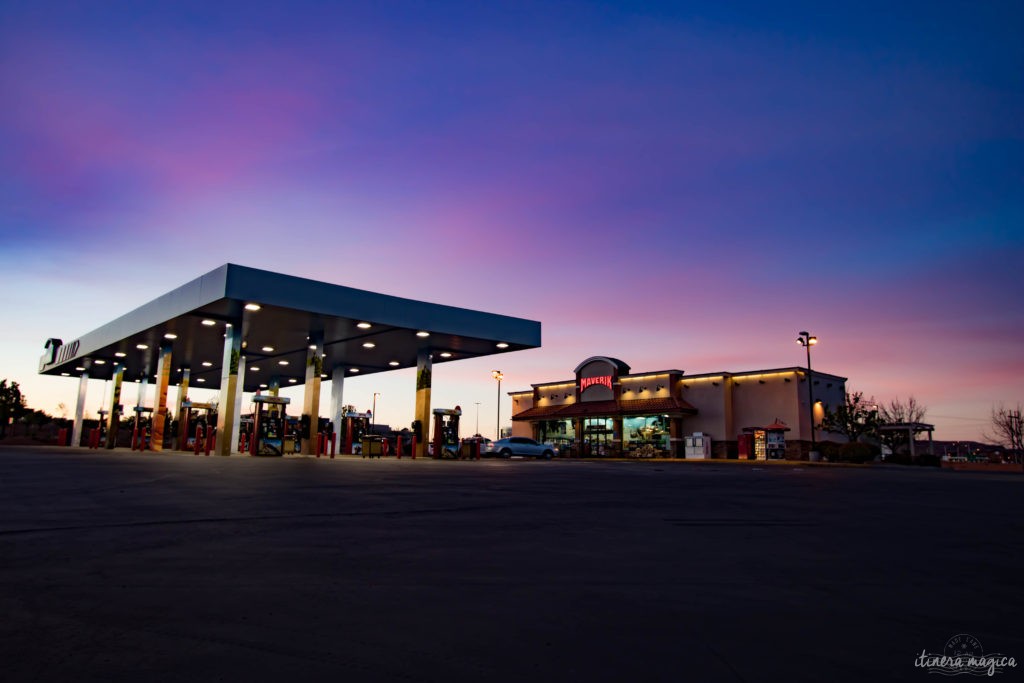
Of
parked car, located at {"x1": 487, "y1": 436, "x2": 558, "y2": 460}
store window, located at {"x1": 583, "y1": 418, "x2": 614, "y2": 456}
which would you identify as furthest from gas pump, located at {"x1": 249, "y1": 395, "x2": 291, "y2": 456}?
store window, located at {"x1": 583, "y1": 418, "x2": 614, "y2": 456}

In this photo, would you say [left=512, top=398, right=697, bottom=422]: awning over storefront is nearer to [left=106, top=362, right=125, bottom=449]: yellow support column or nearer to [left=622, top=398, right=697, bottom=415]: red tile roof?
[left=622, top=398, right=697, bottom=415]: red tile roof

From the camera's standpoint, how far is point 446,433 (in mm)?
35906

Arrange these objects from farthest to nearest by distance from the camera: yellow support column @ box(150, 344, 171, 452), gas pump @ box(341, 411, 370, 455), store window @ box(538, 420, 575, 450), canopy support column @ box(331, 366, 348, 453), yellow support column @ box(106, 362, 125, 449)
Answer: store window @ box(538, 420, 575, 450) → canopy support column @ box(331, 366, 348, 453) → gas pump @ box(341, 411, 370, 455) → yellow support column @ box(106, 362, 125, 449) → yellow support column @ box(150, 344, 171, 452)

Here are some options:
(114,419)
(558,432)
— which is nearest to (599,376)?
(558,432)

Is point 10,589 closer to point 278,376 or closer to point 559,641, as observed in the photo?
point 559,641

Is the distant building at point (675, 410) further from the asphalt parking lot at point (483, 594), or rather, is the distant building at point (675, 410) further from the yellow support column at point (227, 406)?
the asphalt parking lot at point (483, 594)

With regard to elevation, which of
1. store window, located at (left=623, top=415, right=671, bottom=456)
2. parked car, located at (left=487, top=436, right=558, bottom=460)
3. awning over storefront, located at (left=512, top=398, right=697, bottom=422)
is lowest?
parked car, located at (left=487, top=436, right=558, bottom=460)

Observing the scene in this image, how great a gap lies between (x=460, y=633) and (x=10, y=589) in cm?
245

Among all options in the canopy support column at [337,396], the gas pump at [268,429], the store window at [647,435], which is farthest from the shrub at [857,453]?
the gas pump at [268,429]

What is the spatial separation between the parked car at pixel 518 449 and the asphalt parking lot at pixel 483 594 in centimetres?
3812

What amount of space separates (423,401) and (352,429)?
357 inches

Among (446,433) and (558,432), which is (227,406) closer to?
(446,433)

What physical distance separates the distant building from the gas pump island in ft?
58.7

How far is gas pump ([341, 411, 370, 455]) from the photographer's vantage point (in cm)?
4025
